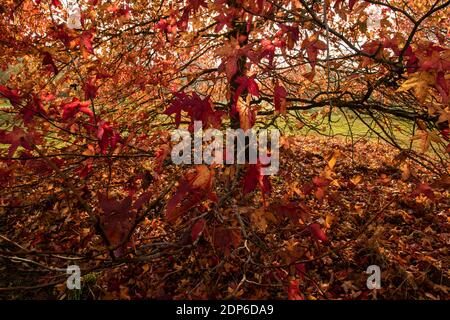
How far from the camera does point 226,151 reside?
1623 millimetres

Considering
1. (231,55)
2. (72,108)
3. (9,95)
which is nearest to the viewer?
(231,55)

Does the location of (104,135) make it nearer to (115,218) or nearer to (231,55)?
(115,218)

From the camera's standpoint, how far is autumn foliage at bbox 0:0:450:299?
1692mm

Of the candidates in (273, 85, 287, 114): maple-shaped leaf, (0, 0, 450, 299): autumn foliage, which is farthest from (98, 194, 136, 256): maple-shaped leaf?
(273, 85, 287, 114): maple-shaped leaf

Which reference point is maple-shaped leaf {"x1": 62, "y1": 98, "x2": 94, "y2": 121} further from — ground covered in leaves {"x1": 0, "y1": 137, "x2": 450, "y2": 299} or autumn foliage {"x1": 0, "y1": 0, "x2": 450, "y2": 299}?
ground covered in leaves {"x1": 0, "y1": 137, "x2": 450, "y2": 299}

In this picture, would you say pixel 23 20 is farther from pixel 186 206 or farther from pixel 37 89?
pixel 186 206

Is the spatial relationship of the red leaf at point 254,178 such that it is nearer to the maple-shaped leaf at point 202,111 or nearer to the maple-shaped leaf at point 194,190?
the maple-shaped leaf at point 194,190

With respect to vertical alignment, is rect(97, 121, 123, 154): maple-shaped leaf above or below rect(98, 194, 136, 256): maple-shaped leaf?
above

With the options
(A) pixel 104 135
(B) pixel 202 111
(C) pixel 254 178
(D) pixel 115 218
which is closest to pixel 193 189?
(C) pixel 254 178

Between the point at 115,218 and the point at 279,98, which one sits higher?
the point at 279,98

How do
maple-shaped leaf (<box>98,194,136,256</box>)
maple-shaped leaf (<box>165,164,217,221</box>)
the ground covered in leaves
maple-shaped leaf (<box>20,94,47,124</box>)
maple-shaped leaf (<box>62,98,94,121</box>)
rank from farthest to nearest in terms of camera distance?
the ground covered in leaves, maple-shaped leaf (<box>62,98,94,121</box>), maple-shaped leaf (<box>20,94,47,124</box>), maple-shaped leaf (<box>98,194,136,256</box>), maple-shaped leaf (<box>165,164,217,221</box>)

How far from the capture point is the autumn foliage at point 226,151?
169cm
